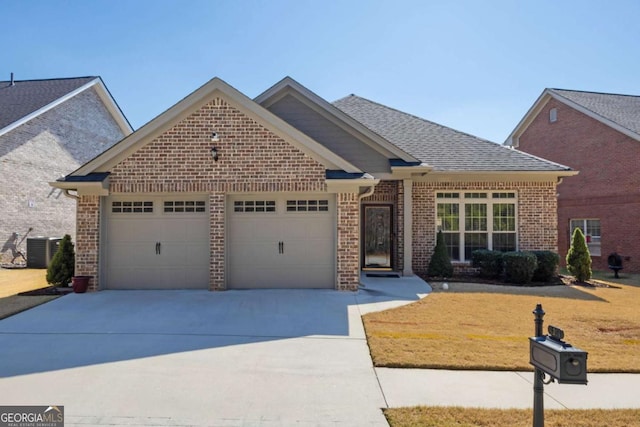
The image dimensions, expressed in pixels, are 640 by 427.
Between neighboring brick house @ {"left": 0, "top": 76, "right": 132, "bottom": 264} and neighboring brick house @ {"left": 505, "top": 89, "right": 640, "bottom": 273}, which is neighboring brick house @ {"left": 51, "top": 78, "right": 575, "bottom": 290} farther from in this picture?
neighboring brick house @ {"left": 505, "top": 89, "right": 640, "bottom": 273}

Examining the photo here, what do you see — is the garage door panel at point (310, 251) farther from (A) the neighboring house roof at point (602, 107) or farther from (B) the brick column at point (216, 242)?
(A) the neighboring house roof at point (602, 107)

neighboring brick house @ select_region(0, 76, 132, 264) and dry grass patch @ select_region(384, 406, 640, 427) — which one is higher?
neighboring brick house @ select_region(0, 76, 132, 264)

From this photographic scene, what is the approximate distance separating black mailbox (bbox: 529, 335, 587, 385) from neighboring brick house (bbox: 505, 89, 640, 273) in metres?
17.0

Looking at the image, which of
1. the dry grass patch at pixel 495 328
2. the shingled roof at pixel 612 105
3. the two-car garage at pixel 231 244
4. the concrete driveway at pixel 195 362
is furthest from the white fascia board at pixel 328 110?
the shingled roof at pixel 612 105

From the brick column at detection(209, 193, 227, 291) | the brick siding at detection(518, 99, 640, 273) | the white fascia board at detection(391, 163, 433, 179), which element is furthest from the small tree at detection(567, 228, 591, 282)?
the brick column at detection(209, 193, 227, 291)

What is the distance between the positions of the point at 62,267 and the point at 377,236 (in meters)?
9.21

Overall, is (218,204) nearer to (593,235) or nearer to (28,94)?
(28,94)

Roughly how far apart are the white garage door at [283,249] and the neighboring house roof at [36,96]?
40.3 ft

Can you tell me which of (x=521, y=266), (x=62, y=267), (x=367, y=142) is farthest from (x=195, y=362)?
(x=521, y=266)

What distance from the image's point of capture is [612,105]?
18797 millimetres

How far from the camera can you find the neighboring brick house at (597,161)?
15797 mm

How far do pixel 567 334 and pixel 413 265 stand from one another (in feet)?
20.8

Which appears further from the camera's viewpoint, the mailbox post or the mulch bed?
the mulch bed
